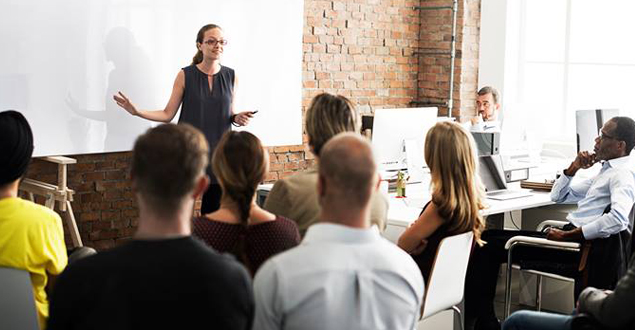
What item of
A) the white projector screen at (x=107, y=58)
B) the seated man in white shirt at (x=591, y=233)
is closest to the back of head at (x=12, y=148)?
the white projector screen at (x=107, y=58)

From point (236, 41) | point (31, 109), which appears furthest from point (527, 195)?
point (31, 109)

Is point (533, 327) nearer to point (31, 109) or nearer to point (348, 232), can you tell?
point (348, 232)

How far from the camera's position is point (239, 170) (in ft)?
8.62

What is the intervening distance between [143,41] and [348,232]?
408 cm

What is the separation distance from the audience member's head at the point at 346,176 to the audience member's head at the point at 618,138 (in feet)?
8.79

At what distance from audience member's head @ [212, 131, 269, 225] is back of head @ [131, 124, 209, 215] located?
733 mm

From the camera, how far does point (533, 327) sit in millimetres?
3227

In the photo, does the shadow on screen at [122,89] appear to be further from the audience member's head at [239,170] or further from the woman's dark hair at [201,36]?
the audience member's head at [239,170]

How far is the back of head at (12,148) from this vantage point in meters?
2.71

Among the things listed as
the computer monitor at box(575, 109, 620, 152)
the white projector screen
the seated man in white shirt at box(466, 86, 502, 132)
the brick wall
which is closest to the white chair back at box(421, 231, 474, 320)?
the computer monitor at box(575, 109, 620, 152)

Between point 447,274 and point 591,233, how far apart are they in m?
1.06

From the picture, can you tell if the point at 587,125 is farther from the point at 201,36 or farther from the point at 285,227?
the point at 285,227

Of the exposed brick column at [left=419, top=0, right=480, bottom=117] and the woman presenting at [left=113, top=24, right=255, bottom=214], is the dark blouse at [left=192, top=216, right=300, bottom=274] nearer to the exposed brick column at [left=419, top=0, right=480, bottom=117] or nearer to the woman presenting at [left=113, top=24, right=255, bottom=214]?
the woman presenting at [left=113, top=24, right=255, bottom=214]

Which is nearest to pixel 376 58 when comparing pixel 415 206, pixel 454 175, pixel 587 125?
pixel 587 125
